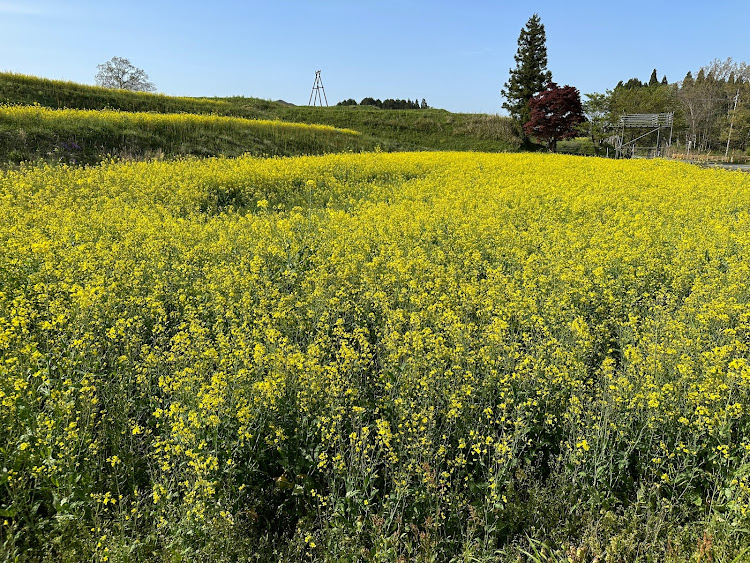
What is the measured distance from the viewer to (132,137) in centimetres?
1841

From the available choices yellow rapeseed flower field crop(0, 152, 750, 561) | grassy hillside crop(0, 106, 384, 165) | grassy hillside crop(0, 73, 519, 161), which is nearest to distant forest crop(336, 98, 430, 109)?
grassy hillside crop(0, 73, 519, 161)

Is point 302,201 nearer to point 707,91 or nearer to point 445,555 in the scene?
point 445,555

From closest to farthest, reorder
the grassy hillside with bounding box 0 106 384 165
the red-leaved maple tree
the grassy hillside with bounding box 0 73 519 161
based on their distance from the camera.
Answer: the grassy hillside with bounding box 0 106 384 165 < the grassy hillside with bounding box 0 73 519 161 < the red-leaved maple tree

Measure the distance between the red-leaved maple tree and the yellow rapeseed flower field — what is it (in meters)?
33.5

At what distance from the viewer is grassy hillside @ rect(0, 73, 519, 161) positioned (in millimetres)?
18434

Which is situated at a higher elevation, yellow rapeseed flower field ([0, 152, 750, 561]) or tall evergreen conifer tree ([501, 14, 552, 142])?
tall evergreen conifer tree ([501, 14, 552, 142])

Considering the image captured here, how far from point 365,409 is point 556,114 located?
39.1 metres

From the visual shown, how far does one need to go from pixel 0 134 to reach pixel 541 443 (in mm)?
18398

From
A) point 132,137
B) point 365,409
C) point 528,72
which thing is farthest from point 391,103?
point 365,409

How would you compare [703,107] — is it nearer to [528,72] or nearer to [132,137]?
[528,72]

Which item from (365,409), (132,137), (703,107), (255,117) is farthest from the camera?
(703,107)

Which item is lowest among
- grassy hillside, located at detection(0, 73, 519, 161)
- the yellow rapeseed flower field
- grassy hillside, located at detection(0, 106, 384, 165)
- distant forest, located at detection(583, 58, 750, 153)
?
the yellow rapeseed flower field

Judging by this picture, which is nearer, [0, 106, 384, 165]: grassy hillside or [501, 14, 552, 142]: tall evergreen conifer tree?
[0, 106, 384, 165]: grassy hillside

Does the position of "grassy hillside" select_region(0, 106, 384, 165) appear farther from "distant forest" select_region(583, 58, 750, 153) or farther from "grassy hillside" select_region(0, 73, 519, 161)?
"distant forest" select_region(583, 58, 750, 153)
